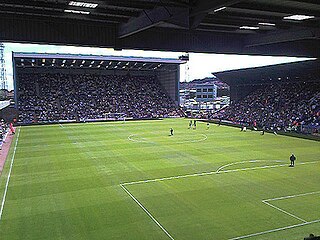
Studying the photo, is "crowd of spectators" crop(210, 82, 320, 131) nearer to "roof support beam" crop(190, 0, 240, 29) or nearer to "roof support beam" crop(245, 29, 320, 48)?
"roof support beam" crop(245, 29, 320, 48)

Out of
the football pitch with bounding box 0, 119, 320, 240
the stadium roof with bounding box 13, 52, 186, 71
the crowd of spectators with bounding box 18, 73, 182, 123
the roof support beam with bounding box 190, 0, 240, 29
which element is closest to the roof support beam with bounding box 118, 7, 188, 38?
the roof support beam with bounding box 190, 0, 240, 29

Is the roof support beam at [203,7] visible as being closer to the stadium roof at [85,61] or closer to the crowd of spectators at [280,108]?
the crowd of spectators at [280,108]

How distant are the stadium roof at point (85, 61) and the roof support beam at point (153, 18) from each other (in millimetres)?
58779

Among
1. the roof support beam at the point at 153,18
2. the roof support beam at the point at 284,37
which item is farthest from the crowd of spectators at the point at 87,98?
the roof support beam at the point at 284,37

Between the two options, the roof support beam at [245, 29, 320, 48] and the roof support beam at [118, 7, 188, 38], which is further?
the roof support beam at [245, 29, 320, 48]

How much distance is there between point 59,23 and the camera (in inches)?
428

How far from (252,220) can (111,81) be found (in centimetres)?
7390

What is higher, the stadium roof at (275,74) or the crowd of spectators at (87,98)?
the stadium roof at (275,74)

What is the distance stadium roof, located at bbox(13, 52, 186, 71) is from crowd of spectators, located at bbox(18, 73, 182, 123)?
3582 mm

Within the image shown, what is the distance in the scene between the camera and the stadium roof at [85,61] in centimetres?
6512

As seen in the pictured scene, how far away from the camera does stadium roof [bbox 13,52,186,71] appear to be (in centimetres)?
6512

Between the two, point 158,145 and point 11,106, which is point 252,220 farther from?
point 11,106

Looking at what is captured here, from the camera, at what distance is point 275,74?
198 ft

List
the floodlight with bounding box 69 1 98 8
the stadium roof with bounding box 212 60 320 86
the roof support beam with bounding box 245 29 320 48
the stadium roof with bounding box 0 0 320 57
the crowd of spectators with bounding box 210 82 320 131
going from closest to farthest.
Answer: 1. the floodlight with bounding box 69 1 98 8
2. the stadium roof with bounding box 0 0 320 57
3. the roof support beam with bounding box 245 29 320 48
4. the stadium roof with bounding box 212 60 320 86
5. the crowd of spectators with bounding box 210 82 320 131
